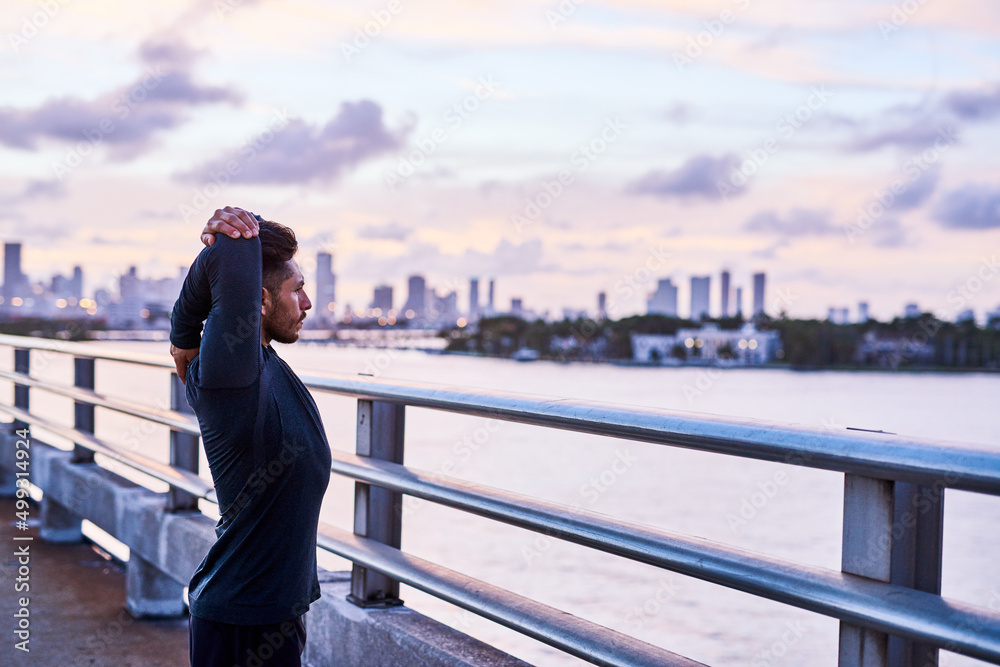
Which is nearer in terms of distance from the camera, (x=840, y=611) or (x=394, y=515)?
(x=840, y=611)

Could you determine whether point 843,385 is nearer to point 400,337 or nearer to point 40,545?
point 400,337

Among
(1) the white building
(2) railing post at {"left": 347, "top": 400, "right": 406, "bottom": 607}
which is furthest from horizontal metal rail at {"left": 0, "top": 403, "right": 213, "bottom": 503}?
(1) the white building

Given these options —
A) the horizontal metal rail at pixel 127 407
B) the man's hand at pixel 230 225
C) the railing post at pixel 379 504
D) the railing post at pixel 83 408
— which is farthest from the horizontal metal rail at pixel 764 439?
the railing post at pixel 83 408

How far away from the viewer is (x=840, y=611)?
165 cm

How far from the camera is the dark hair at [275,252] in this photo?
2.03 meters

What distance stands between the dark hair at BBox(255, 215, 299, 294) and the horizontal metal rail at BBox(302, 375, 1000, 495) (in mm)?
756

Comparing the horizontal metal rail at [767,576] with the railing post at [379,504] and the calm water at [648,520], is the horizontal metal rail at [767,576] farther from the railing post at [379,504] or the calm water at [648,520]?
the railing post at [379,504]

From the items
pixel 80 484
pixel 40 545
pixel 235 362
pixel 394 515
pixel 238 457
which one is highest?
pixel 235 362

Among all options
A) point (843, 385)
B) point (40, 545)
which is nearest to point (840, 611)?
point (40, 545)

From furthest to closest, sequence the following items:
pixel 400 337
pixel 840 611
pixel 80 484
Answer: pixel 400 337
pixel 80 484
pixel 840 611

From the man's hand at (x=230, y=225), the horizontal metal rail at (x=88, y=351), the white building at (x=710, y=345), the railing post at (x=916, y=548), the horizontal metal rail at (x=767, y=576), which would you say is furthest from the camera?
the white building at (x=710, y=345)

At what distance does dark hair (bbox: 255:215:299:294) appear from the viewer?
2.03 meters

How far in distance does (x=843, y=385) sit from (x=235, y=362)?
490 feet

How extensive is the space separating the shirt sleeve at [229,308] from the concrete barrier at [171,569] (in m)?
1.23
